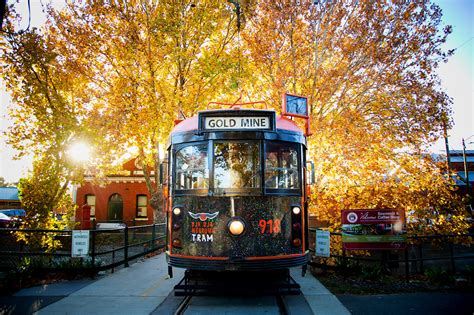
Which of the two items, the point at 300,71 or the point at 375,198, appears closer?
the point at 375,198

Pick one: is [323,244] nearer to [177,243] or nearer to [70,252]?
[177,243]

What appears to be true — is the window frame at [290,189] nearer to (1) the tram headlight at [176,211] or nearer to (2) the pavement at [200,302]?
(1) the tram headlight at [176,211]

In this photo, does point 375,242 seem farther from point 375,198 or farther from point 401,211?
point 375,198

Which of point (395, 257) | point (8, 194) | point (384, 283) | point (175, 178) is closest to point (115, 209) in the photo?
point (8, 194)

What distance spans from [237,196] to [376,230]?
13.2ft

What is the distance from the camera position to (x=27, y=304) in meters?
6.09

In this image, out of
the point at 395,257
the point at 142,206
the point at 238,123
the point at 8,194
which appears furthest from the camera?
the point at 8,194

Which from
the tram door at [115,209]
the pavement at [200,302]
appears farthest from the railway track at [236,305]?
the tram door at [115,209]

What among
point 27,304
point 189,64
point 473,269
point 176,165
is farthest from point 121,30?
point 473,269

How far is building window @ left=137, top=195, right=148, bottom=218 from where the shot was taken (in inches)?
1211

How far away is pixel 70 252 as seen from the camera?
352 inches

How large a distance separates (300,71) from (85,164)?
10.5 metres

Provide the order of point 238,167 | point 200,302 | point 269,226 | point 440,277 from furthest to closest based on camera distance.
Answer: point 440,277, point 200,302, point 238,167, point 269,226

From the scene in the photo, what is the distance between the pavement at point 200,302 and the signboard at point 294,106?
12.1ft
